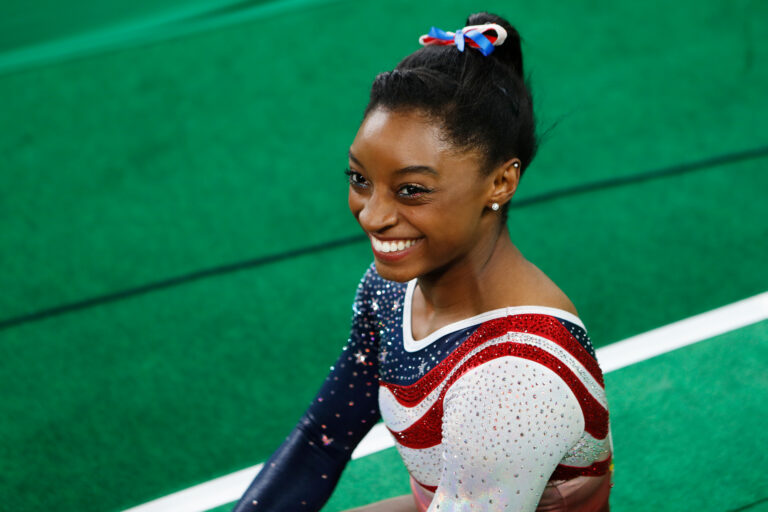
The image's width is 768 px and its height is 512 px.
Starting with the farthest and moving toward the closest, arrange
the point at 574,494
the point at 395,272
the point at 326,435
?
1. the point at 326,435
2. the point at 574,494
3. the point at 395,272

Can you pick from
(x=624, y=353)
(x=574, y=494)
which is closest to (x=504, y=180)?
(x=574, y=494)

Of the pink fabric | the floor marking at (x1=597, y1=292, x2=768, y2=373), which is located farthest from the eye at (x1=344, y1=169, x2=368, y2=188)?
the floor marking at (x1=597, y1=292, x2=768, y2=373)

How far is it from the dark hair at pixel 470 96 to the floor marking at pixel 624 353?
1471mm

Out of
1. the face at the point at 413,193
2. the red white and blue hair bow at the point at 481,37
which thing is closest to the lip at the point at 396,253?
the face at the point at 413,193

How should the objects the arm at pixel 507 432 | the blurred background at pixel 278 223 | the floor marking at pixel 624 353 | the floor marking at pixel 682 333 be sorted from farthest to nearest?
the floor marking at pixel 682 333 → the blurred background at pixel 278 223 → the floor marking at pixel 624 353 → the arm at pixel 507 432

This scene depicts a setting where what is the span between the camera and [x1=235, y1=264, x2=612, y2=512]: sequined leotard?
4.27 feet

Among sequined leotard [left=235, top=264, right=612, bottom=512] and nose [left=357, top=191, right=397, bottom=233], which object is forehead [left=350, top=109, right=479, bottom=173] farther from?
sequined leotard [left=235, top=264, right=612, bottom=512]

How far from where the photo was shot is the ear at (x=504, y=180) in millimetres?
1376

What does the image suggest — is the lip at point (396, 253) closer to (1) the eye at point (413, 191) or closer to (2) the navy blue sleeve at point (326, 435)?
(1) the eye at point (413, 191)

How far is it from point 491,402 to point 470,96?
436 millimetres

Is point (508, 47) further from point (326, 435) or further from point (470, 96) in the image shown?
point (326, 435)

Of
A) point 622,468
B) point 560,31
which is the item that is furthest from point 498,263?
point 560,31

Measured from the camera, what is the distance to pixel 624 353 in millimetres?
2941

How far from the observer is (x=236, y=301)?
3389 mm
